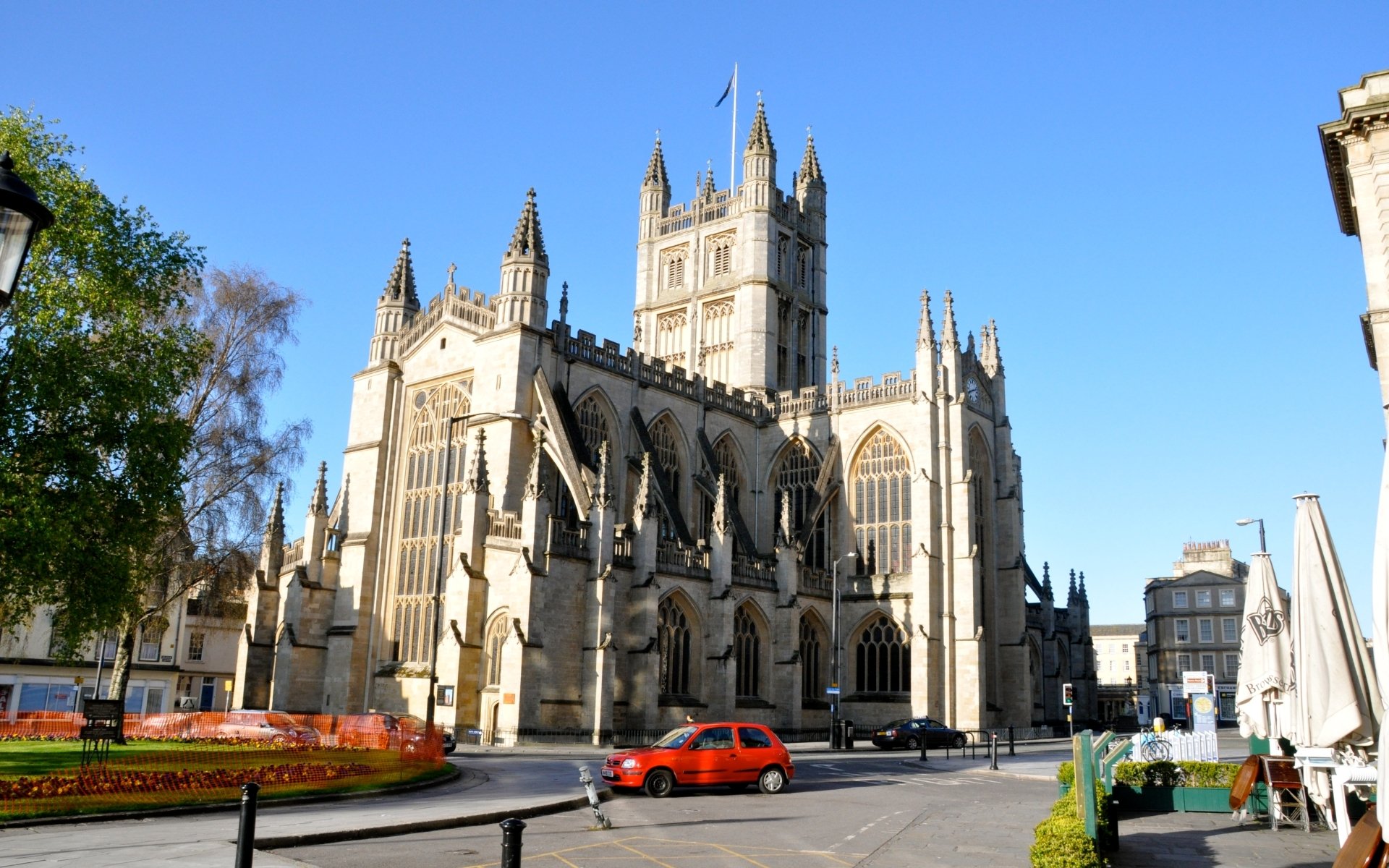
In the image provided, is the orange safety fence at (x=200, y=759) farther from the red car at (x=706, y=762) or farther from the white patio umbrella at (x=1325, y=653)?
the white patio umbrella at (x=1325, y=653)

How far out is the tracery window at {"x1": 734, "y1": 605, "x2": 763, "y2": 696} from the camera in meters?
38.9

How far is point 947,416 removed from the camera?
1735 inches

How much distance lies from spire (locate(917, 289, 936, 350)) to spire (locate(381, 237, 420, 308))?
20.2 meters

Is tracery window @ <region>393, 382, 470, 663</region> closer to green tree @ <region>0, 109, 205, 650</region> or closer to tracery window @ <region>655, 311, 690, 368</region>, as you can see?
green tree @ <region>0, 109, 205, 650</region>

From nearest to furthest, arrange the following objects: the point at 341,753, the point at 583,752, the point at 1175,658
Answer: the point at 341,753, the point at 583,752, the point at 1175,658

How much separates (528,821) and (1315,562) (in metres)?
10.7

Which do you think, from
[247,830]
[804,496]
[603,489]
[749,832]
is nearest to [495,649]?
[603,489]

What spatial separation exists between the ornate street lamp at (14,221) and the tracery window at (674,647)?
2999 cm

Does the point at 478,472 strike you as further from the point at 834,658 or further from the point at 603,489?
the point at 834,658

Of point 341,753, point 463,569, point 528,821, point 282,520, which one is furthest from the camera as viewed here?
point 282,520

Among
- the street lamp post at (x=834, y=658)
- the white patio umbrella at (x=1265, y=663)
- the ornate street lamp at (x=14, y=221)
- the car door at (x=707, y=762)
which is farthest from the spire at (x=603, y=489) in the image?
the ornate street lamp at (x=14, y=221)

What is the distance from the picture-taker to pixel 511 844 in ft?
24.0

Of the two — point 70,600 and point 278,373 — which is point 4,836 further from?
point 278,373

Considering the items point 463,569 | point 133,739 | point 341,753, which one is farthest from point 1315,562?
point 133,739
